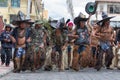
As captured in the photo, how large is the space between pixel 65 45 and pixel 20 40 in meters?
1.90

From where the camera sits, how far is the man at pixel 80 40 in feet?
62.5

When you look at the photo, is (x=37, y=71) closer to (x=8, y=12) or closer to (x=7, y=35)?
(x=7, y=35)

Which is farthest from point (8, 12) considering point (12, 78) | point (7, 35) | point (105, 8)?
point (12, 78)

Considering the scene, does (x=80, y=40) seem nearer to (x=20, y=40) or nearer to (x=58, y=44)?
(x=58, y=44)

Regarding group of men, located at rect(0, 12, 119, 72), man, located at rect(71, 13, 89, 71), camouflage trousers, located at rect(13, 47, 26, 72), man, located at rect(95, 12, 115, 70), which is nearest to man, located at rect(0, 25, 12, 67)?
group of men, located at rect(0, 12, 119, 72)

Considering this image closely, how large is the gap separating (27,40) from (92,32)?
2.57 meters

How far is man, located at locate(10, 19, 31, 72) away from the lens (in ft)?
60.4

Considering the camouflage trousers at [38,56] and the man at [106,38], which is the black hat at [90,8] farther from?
the camouflage trousers at [38,56]

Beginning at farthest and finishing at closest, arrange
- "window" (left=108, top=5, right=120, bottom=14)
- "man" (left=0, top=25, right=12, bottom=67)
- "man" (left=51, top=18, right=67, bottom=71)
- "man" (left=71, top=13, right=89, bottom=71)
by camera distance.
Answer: "window" (left=108, top=5, right=120, bottom=14), "man" (left=0, top=25, right=12, bottom=67), "man" (left=51, top=18, right=67, bottom=71), "man" (left=71, top=13, right=89, bottom=71)

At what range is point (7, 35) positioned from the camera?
2102 cm

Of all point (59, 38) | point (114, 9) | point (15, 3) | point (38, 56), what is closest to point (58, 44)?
point (59, 38)

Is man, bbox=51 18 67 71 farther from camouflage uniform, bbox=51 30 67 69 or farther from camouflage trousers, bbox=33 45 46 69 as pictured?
camouflage trousers, bbox=33 45 46 69

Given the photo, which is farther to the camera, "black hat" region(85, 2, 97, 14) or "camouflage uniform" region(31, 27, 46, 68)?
"black hat" region(85, 2, 97, 14)

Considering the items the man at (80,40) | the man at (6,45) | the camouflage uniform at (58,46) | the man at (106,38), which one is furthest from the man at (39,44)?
the man at (6,45)
